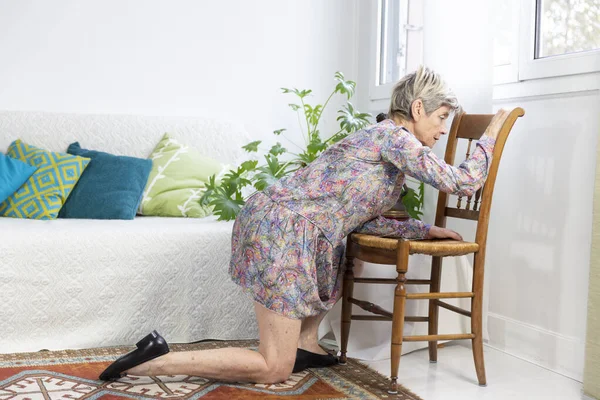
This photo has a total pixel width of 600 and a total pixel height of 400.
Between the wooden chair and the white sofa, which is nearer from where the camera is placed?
the wooden chair

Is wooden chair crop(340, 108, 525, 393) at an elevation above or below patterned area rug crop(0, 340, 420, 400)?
above

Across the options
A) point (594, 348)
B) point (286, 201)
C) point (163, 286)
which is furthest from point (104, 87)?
point (594, 348)

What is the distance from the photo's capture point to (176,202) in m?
3.46

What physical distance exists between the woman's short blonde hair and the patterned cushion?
63.0 inches

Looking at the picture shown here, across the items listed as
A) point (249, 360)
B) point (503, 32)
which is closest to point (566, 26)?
point (503, 32)

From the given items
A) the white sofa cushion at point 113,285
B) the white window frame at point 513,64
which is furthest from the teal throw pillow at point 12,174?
the white window frame at point 513,64

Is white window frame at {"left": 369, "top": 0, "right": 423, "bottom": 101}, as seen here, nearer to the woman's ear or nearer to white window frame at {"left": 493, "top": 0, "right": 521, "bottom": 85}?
white window frame at {"left": 493, "top": 0, "right": 521, "bottom": 85}

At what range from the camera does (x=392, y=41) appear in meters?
4.10

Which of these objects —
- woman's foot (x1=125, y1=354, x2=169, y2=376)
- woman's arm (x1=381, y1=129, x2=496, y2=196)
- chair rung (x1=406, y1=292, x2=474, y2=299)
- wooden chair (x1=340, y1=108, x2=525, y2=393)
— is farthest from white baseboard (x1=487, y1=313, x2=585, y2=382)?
woman's foot (x1=125, y1=354, x2=169, y2=376)

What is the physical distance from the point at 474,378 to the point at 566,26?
1.36m

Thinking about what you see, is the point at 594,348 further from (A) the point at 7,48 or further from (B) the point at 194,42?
(A) the point at 7,48

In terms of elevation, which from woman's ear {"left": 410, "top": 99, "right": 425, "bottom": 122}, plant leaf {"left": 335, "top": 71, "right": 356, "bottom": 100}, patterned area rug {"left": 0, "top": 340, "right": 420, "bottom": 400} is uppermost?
plant leaf {"left": 335, "top": 71, "right": 356, "bottom": 100}

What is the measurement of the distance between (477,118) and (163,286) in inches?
53.2

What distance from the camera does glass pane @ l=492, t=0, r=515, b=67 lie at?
10.2 feet
